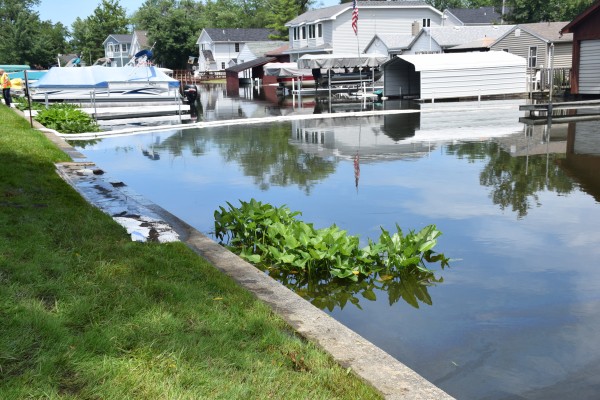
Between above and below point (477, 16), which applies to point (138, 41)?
above

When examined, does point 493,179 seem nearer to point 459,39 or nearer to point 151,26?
point 459,39

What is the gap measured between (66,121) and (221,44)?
67.9m

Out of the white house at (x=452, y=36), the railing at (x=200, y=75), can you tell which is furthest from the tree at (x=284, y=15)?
the white house at (x=452, y=36)

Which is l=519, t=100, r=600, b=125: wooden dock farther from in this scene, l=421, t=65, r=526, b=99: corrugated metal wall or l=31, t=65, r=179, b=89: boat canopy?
l=31, t=65, r=179, b=89: boat canopy

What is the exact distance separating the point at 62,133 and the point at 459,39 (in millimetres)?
32720

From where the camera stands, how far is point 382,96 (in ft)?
137

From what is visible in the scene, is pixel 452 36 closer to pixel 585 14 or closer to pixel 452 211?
pixel 585 14

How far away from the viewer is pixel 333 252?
314 inches

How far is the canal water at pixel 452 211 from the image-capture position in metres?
5.88

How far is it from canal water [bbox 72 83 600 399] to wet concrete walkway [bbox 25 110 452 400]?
0.66 metres

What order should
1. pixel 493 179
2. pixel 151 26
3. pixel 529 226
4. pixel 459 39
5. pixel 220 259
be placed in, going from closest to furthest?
pixel 220 259 → pixel 529 226 → pixel 493 179 → pixel 459 39 → pixel 151 26

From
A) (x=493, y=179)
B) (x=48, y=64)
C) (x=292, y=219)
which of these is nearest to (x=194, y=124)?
(x=493, y=179)

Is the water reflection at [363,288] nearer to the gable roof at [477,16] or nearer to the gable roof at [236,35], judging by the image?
the gable roof at [477,16]

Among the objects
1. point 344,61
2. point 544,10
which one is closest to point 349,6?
point 544,10
